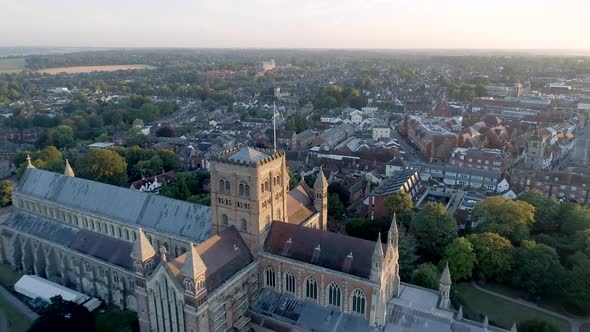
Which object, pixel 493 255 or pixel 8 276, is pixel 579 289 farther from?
pixel 8 276

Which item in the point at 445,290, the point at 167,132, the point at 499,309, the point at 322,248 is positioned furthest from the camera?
the point at 167,132

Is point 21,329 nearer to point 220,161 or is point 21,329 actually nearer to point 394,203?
point 220,161

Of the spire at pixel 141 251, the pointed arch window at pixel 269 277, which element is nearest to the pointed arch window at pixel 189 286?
the spire at pixel 141 251

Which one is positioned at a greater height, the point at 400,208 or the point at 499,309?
the point at 400,208

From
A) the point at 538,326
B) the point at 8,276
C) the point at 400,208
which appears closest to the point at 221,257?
the point at 538,326

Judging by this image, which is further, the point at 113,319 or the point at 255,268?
the point at 113,319

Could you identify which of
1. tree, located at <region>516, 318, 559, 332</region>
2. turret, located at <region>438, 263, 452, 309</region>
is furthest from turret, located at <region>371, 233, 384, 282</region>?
tree, located at <region>516, 318, 559, 332</region>

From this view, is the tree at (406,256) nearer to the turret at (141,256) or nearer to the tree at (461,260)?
the tree at (461,260)
